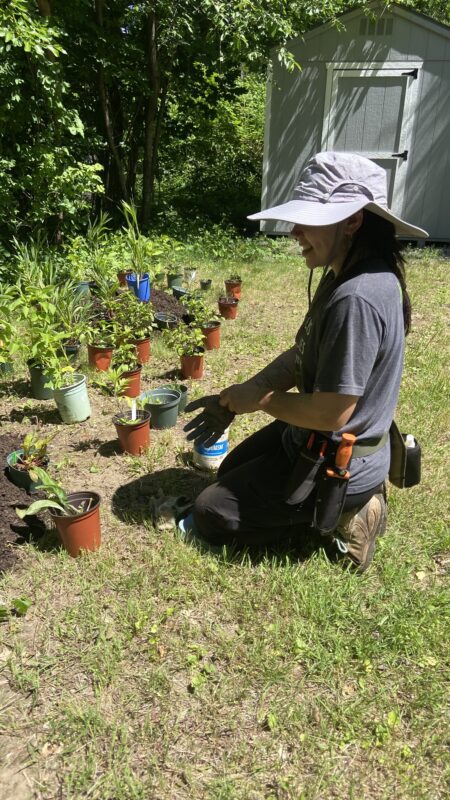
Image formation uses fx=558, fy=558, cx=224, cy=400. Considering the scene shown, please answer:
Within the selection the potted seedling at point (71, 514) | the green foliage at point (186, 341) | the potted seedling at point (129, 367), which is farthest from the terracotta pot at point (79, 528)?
the green foliage at point (186, 341)

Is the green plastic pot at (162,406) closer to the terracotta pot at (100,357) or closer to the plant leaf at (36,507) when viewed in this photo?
the terracotta pot at (100,357)

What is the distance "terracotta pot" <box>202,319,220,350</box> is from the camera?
15.1 ft

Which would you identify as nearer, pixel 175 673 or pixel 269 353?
pixel 175 673

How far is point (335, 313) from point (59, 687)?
5.25ft

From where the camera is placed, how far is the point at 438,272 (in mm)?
7047

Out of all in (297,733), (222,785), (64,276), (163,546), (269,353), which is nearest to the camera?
(222,785)

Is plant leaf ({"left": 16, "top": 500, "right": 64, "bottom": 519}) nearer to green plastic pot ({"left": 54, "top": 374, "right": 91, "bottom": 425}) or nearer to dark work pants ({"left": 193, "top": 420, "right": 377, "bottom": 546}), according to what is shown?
dark work pants ({"left": 193, "top": 420, "right": 377, "bottom": 546})

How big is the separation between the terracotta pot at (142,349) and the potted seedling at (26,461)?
1609mm

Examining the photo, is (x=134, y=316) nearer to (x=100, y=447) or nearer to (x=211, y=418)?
(x=100, y=447)

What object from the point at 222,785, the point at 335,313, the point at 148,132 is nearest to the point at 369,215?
the point at 335,313

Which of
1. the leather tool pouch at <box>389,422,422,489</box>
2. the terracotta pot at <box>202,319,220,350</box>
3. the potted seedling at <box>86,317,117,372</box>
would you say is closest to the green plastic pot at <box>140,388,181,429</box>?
the potted seedling at <box>86,317,117,372</box>

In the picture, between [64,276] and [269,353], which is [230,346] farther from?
[64,276]

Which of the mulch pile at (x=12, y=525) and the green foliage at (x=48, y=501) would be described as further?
the mulch pile at (x=12, y=525)

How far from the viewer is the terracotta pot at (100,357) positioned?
4.15 meters
